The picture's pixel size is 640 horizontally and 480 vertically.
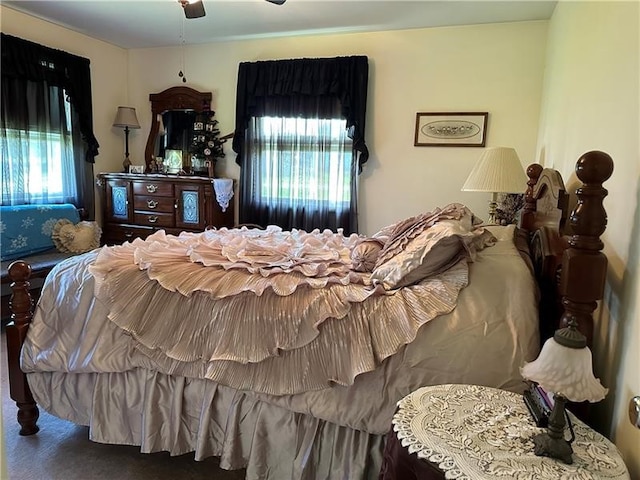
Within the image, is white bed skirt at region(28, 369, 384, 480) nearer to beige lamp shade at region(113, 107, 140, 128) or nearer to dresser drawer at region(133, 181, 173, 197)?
dresser drawer at region(133, 181, 173, 197)

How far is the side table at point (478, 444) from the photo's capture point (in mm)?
884

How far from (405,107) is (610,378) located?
3.18 m

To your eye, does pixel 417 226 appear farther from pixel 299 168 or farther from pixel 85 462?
pixel 299 168

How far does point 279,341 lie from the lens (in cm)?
155

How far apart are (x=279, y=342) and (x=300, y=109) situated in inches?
118

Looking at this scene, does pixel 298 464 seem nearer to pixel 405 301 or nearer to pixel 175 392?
pixel 175 392

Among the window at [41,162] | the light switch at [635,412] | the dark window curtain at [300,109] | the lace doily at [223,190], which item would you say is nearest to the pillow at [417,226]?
the light switch at [635,412]

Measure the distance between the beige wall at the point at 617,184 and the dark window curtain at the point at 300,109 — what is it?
7.24ft

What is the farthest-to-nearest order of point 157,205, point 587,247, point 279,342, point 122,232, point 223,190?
point 122,232 → point 157,205 → point 223,190 → point 279,342 → point 587,247

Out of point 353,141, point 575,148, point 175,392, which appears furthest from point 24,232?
point 575,148

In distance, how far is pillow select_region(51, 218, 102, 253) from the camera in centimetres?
361

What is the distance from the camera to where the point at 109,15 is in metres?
3.65

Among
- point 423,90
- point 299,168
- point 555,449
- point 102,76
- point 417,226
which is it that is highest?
point 102,76

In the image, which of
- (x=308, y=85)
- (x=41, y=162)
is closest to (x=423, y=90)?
(x=308, y=85)
